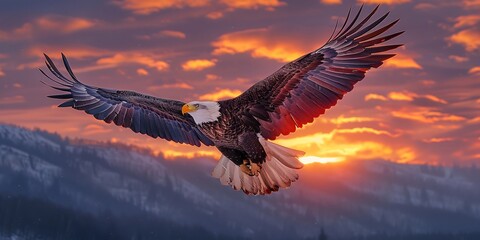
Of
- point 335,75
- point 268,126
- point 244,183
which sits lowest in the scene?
point 244,183

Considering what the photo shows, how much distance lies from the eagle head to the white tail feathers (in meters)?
0.73

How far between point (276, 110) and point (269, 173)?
968 mm

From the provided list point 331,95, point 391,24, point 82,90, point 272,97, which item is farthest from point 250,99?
point 82,90

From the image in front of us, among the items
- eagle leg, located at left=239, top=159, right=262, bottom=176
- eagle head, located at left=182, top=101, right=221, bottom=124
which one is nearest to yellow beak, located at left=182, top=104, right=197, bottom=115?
eagle head, located at left=182, top=101, right=221, bottom=124

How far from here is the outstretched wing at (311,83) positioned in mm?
11547

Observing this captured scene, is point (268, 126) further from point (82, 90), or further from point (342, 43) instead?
point (82, 90)

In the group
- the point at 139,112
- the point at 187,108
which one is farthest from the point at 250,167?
the point at 139,112

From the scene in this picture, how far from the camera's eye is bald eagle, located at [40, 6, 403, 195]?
38.1 ft

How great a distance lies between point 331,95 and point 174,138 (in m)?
2.84

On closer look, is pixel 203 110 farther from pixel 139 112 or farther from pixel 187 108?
pixel 139 112

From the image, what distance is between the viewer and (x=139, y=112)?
45.1 feet

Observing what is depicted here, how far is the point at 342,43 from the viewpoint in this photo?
12.1 meters

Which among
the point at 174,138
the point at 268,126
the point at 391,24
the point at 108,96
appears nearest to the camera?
the point at 391,24

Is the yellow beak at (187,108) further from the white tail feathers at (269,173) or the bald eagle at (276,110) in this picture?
the white tail feathers at (269,173)
